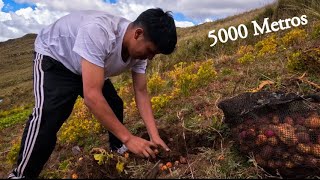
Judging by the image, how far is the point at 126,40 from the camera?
3133 mm

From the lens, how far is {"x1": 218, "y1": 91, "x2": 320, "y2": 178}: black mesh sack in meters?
2.74

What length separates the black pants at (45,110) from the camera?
3174 mm

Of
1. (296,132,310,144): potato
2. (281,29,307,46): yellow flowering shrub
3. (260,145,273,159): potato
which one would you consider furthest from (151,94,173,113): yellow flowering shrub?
(281,29,307,46): yellow flowering shrub

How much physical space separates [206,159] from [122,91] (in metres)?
4.00

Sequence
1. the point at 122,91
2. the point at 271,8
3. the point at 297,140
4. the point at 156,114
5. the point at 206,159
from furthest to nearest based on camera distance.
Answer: the point at 271,8 → the point at 122,91 → the point at 156,114 → the point at 206,159 → the point at 297,140

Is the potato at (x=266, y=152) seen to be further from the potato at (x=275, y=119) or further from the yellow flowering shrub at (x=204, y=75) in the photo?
the yellow flowering shrub at (x=204, y=75)

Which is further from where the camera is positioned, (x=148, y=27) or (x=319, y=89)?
(x=319, y=89)

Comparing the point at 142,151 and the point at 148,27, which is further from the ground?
the point at 148,27

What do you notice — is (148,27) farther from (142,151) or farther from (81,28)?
(142,151)

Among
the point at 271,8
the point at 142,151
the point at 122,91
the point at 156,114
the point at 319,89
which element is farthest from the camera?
the point at 271,8

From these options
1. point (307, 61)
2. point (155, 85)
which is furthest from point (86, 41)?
point (155, 85)

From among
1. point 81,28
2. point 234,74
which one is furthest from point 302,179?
point 234,74

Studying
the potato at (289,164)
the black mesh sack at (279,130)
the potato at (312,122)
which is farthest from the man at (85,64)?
the potato at (312,122)

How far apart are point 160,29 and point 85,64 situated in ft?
1.86
